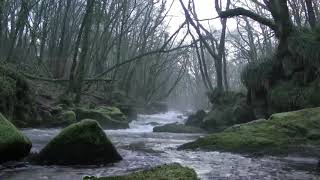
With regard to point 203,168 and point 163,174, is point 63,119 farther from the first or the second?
point 163,174

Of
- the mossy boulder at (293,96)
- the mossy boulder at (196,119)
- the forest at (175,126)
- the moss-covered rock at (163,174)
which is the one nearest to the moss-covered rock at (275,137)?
the forest at (175,126)

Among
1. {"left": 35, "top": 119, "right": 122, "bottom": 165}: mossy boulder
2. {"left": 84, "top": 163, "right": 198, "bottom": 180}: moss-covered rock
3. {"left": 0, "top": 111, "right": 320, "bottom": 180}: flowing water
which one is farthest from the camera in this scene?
{"left": 35, "top": 119, "right": 122, "bottom": 165}: mossy boulder

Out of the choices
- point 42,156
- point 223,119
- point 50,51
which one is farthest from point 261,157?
point 50,51

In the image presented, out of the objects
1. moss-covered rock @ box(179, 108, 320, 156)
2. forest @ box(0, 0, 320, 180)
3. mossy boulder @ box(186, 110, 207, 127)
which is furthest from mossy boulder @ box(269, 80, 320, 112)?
mossy boulder @ box(186, 110, 207, 127)

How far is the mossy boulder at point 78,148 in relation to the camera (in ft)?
23.3

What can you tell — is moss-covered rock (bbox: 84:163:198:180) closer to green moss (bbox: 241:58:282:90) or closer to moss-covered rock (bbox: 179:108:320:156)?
moss-covered rock (bbox: 179:108:320:156)

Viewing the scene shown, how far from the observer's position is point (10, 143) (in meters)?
6.75

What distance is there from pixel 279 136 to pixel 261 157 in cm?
104

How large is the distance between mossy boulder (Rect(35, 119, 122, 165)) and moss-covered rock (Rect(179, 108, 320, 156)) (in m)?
2.50

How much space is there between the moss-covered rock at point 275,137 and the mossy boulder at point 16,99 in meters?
6.19

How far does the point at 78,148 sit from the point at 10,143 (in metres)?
1.03

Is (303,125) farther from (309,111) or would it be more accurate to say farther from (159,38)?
(159,38)

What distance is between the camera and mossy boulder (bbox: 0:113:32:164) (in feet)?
21.8

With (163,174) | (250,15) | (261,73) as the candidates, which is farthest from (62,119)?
(163,174)
